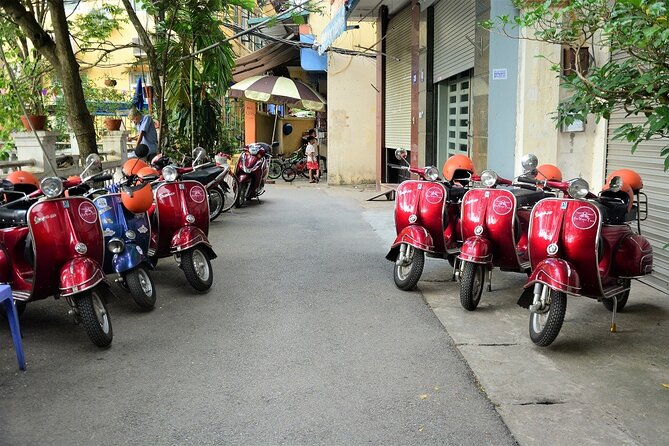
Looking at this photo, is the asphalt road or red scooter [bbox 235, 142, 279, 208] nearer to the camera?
the asphalt road

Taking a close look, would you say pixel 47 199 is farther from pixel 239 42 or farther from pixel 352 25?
pixel 239 42

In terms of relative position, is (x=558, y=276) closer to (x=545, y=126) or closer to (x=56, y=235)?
(x=56, y=235)

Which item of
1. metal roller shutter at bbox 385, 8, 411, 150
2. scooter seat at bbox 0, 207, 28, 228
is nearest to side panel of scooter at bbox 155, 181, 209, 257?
scooter seat at bbox 0, 207, 28, 228

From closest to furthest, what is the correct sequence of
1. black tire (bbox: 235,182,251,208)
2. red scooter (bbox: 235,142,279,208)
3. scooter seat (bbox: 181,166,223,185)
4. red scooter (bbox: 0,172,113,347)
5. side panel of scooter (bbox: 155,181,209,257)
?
red scooter (bbox: 0,172,113,347) < side panel of scooter (bbox: 155,181,209,257) < scooter seat (bbox: 181,166,223,185) < black tire (bbox: 235,182,251,208) < red scooter (bbox: 235,142,279,208)

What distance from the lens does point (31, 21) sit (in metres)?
7.91

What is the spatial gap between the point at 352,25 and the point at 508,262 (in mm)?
Answer: 11684

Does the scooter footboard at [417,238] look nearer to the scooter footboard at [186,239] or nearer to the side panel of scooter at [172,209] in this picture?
the scooter footboard at [186,239]

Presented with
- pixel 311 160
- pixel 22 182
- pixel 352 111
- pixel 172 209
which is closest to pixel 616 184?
pixel 172 209

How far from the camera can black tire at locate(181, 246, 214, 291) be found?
5684 mm

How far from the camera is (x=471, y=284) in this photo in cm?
511

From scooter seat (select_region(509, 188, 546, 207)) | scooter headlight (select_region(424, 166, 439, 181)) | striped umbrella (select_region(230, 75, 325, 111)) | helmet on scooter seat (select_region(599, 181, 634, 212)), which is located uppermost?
striped umbrella (select_region(230, 75, 325, 111))

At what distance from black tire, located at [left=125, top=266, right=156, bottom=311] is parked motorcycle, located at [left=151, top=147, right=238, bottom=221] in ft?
→ 6.60

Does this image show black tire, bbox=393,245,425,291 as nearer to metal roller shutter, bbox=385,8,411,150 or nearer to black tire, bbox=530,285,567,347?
black tire, bbox=530,285,567,347

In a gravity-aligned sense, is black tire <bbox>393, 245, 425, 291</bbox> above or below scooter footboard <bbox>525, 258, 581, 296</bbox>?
below
